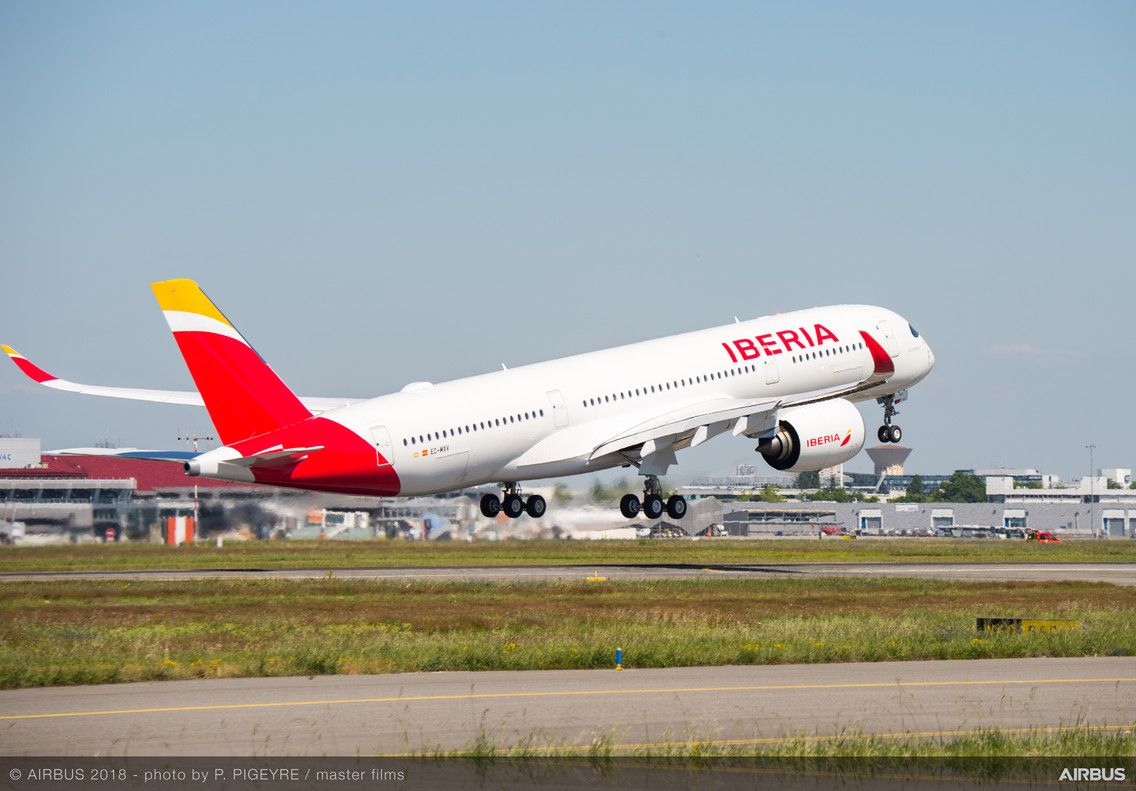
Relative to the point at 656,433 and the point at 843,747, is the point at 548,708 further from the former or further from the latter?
the point at 656,433

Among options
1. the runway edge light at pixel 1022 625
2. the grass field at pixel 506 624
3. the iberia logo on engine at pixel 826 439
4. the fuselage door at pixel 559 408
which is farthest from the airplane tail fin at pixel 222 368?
the runway edge light at pixel 1022 625

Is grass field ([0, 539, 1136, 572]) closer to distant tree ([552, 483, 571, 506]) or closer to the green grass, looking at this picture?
distant tree ([552, 483, 571, 506])

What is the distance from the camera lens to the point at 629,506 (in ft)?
201

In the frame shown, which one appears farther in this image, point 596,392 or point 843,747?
point 596,392

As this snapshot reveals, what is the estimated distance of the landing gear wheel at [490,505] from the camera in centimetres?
6031

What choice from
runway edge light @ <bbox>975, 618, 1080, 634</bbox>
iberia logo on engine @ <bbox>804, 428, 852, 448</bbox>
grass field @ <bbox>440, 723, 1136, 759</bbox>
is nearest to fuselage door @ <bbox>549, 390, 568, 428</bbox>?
iberia logo on engine @ <bbox>804, 428, 852, 448</bbox>

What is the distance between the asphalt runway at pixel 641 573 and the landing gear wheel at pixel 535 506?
2210 mm

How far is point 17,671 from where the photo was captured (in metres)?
28.1

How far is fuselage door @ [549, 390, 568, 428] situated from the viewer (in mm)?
55938

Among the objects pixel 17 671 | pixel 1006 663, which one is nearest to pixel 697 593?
pixel 1006 663

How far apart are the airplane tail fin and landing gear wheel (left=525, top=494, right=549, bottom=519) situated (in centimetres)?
1386

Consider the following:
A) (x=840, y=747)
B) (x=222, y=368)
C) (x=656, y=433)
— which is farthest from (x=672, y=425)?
(x=840, y=747)

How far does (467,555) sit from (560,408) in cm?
1578

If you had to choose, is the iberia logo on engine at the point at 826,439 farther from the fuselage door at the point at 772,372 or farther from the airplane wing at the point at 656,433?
the fuselage door at the point at 772,372
